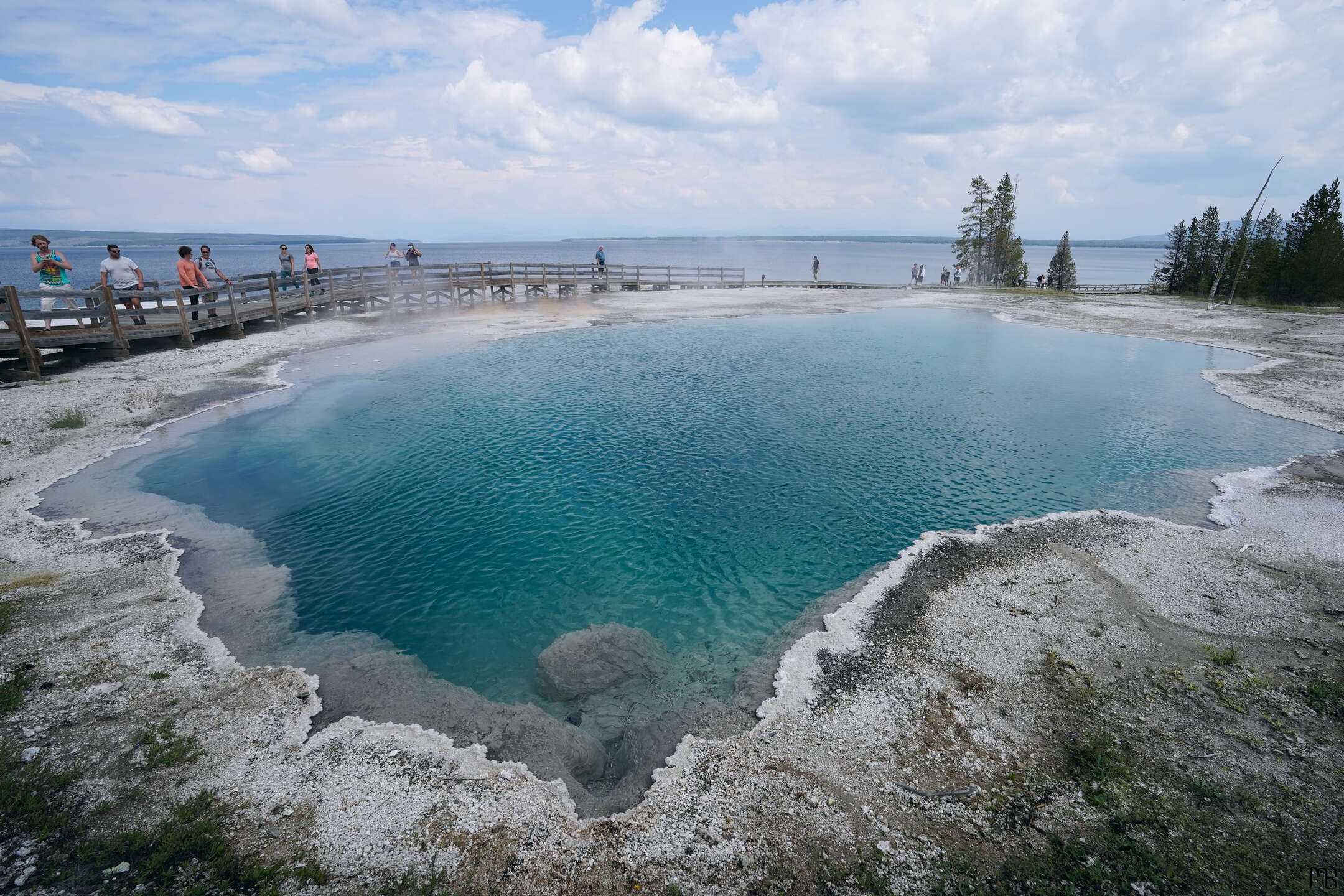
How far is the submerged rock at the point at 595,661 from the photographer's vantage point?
9.05 m

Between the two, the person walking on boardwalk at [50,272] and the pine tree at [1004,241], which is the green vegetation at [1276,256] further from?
the person walking on boardwalk at [50,272]

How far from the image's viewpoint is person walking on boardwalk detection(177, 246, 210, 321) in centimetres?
2434

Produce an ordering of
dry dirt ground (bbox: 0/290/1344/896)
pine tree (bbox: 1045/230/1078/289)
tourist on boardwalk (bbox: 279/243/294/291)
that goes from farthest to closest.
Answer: pine tree (bbox: 1045/230/1078/289), tourist on boardwalk (bbox: 279/243/294/291), dry dirt ground (bbox: 0/290/1344/896)

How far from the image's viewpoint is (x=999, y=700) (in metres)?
8.18

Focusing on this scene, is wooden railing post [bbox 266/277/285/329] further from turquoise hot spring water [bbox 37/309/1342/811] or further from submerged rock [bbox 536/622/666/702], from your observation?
submerged rock [bbox 536/622/666/702]

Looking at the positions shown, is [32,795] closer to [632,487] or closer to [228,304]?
[632,487]

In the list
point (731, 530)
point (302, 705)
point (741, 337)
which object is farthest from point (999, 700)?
point (741, 337)

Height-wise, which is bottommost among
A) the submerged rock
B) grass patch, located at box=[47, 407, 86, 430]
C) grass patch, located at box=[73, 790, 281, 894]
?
the submerged rock

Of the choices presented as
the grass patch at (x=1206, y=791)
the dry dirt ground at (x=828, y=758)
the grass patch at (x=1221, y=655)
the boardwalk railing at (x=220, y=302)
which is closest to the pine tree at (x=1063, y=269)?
the boardwalk railing at (x=220, y=302)

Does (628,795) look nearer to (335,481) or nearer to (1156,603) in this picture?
(1156,603)

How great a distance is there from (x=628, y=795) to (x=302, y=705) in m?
4.73

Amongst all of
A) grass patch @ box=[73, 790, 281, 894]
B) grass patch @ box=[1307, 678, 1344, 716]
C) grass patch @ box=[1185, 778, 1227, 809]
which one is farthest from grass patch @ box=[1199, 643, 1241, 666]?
grass patch @ box=[73, 790, 281, 894]

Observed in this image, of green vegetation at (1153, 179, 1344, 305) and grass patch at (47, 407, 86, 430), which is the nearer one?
grass patch at (47, 407, 86, 430)

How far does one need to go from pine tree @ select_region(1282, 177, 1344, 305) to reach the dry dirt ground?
5692 cm
